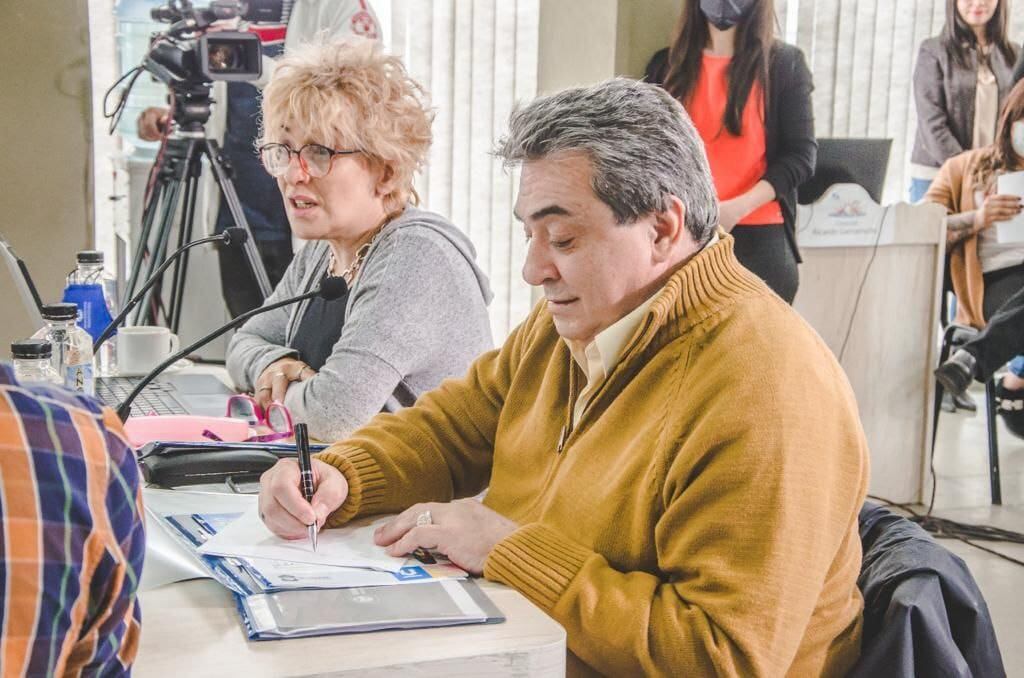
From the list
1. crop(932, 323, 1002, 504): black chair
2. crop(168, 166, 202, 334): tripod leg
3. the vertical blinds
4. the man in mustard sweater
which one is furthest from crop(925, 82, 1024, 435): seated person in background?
the man in mustard sweater

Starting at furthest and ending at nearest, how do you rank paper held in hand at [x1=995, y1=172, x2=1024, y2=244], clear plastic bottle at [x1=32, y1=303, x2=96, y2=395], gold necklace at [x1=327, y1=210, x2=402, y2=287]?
paper held in hand at [x1=995, y1=172, x2=1024, y2=244] < gold necklace at [x1=327, y1=210, x2=402, y2=287] < clear plastic bottle at [x1=32, y1=303, x2=96, y2=395]

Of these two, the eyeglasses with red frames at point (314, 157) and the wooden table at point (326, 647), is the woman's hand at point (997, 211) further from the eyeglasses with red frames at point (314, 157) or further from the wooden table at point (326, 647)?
the wooden table at point (326, 647)

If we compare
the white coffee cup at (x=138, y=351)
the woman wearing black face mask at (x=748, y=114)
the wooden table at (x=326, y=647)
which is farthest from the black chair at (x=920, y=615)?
the woman wearing black face mask at (x=748, y=114)

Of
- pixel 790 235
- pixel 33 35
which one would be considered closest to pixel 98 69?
pixel 33 35

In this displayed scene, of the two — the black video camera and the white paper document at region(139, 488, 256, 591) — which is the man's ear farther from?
the black video camera

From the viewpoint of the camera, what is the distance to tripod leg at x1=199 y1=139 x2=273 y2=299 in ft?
10.0

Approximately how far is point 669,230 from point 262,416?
102cm

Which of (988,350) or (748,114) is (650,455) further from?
(988,350)

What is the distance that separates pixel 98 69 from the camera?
10.4ft

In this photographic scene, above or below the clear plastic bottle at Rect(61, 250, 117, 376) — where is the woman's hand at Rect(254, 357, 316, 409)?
below

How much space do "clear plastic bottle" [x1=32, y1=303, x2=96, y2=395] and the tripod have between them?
125 centimetres

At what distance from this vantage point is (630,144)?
1214 millimetres

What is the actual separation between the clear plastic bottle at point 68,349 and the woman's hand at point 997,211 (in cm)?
321

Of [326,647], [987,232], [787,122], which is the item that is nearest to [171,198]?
[787,122]
